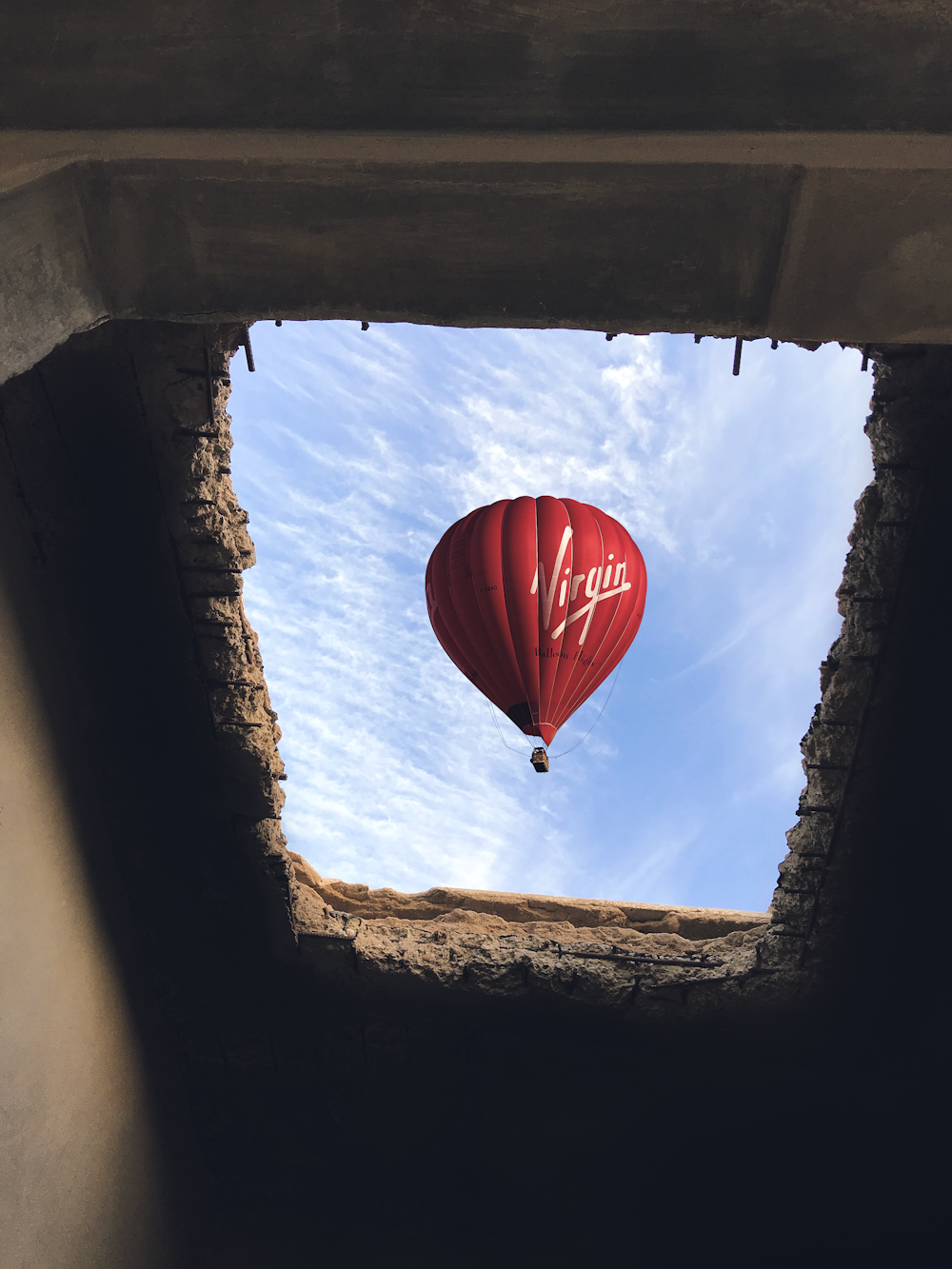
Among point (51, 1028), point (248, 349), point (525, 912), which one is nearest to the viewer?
point (248, 349)

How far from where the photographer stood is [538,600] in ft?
19.6

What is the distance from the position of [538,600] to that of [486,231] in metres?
3.71

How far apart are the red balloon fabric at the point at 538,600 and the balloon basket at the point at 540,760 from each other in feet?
0.93

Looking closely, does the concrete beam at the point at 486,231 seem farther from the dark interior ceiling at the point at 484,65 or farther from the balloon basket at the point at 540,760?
the balloon basket at the point at 540,760

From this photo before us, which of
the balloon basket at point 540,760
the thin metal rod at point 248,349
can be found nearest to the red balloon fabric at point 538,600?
the balloon basket at point 540,760

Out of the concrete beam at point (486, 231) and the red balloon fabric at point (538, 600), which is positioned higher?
the red balloon fabric at point (538, 600)

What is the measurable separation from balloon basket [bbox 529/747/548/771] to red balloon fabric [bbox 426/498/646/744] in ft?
0.93

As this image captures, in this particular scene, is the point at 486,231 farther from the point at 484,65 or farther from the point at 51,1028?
the point at 51,1028

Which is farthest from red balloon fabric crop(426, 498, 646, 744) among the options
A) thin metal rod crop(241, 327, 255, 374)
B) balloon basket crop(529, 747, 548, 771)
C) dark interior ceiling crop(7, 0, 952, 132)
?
dark interior ceiling crop(7, 0, 952, 132)

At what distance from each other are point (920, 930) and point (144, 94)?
5025 millimetres

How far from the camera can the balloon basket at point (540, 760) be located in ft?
22.4

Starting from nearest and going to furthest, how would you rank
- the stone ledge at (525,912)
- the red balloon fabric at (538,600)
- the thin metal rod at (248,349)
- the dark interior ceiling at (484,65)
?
1. the dark interior ceiling at (484,65)
2. the thin metal rod at (248,349)
3. the stone ledge at (525,912)
4. the red balloon fabric at (538,600)

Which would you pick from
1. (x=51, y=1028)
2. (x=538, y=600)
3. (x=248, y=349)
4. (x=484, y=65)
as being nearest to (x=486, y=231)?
(x=484, y=65)

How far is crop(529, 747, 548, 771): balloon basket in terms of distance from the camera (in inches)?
268
